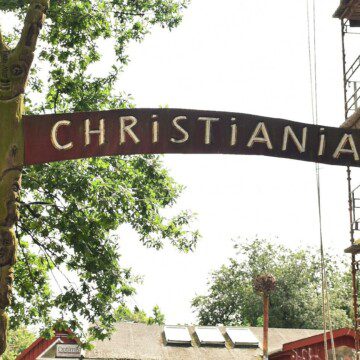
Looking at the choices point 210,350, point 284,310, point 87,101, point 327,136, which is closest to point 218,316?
point 284,310

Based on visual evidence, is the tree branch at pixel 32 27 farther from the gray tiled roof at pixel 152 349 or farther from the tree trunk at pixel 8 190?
the gray tiled roof at pixel 152 349

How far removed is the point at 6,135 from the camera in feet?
21.0

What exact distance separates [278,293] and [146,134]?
48.1 meters

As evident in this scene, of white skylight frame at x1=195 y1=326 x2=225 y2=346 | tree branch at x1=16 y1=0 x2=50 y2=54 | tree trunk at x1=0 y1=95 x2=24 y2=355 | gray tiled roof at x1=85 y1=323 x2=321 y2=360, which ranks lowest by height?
gray tiled roof at x1=85 y1=323 x2=321 y2=360

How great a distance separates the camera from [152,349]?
2978cm

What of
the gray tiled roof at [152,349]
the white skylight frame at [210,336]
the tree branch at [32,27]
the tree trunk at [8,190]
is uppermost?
the tree branch at [32,27]

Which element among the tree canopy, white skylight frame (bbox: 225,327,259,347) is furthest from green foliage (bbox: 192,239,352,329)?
A: the tree canopy

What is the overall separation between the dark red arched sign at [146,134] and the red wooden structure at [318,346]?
2109cm

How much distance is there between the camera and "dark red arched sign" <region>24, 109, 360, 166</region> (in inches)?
256

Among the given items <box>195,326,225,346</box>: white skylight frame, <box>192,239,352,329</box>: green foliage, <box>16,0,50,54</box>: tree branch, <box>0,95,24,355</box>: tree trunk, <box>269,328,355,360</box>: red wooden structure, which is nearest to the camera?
<box>0,95,24,355</box>: tree trunk

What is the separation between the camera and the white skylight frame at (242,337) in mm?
31188

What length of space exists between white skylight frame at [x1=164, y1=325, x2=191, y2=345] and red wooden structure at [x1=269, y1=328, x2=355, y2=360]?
169 inches

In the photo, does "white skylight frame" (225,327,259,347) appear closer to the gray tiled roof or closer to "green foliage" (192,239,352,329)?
the gray tiled roof

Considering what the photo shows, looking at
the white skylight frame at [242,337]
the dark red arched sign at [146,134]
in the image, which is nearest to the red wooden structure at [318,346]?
the white skylight frame at [242,337]
